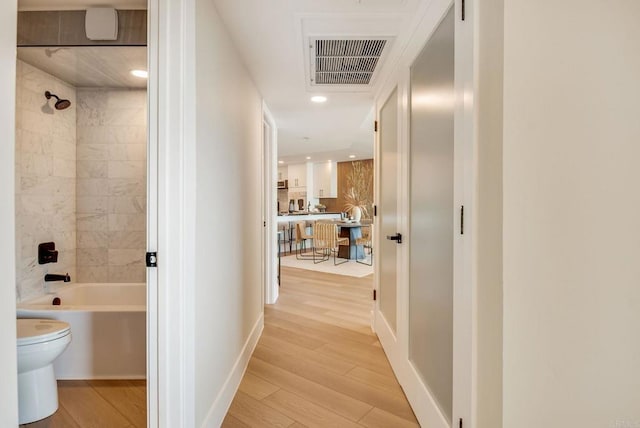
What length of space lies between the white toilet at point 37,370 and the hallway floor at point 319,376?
1.05 m

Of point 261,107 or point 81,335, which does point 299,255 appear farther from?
point 81,335

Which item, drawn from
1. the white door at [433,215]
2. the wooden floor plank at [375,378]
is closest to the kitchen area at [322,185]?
the wooden floor plank at [375,378]

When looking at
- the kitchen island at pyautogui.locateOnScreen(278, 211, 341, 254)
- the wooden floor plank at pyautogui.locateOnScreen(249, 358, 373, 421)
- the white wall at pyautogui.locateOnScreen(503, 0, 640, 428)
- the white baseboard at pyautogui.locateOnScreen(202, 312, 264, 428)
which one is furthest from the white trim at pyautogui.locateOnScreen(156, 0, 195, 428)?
the kitchen island at pyautogui.locateOnScreen(278, 211, 341, 254)

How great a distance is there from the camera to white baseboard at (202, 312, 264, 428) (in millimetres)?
1615

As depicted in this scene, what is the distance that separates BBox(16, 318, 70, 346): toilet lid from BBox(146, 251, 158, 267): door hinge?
114cm

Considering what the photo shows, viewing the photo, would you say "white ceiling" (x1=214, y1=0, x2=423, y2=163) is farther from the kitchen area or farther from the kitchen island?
the kitchen area

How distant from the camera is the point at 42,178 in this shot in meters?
2.50

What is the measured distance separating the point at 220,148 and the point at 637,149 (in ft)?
5.62

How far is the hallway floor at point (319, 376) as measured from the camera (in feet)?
5.83

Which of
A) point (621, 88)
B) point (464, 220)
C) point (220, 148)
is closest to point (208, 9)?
point (220, 148)

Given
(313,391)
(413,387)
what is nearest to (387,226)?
(413,387)

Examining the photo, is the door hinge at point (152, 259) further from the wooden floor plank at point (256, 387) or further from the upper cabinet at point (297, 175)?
the upper cabinet at point (297, 175)

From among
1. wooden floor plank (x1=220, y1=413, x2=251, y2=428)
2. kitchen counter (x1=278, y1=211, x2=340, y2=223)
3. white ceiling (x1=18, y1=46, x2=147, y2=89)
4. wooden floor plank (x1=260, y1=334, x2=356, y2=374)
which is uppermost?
white ceiling (x1=18, y1=46, x2=147, y2=89)

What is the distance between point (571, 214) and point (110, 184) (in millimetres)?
3241
